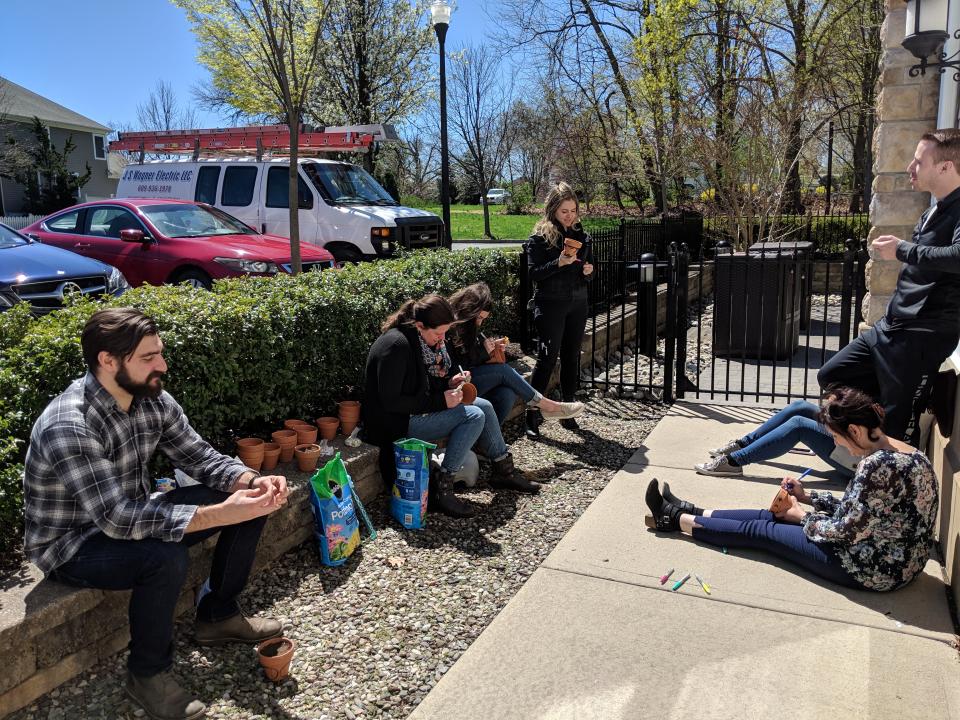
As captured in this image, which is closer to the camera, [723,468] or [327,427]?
[327,427]

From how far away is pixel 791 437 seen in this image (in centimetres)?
466

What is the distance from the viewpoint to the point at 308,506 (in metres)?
3.92

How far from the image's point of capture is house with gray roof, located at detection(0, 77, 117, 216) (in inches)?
1204

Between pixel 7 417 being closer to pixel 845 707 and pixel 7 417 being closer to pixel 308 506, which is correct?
pixel 308 506

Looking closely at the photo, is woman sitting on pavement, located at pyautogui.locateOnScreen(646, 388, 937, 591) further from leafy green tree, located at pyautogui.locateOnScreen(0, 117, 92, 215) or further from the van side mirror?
leafy green tree, located at pyautogui.locateOnScreen(0, 117, 92, 215)

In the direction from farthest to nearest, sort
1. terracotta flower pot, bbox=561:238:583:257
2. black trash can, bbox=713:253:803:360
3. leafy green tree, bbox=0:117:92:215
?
leafy green tree, bbox=0:117:92:215 < black trash can, bbox=713:253:803:360 < terracotta flower pot, bbox=561:238:583:257

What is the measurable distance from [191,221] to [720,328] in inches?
250

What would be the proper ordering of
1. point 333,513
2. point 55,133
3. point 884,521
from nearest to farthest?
1. point 884,521
2. point 333,513
3. point 55,133

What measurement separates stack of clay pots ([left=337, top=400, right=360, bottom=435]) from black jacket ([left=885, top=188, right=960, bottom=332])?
9.98 ft

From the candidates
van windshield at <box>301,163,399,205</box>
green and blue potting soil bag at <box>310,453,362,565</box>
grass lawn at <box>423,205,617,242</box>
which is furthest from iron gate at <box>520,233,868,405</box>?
grass lawn at <box>423,205,617,242</box>

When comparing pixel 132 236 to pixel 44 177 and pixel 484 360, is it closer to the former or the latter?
pixel 484 360

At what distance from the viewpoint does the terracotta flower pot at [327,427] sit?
4512 mm

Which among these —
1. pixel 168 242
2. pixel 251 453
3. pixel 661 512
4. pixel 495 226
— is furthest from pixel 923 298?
pixel 495 226

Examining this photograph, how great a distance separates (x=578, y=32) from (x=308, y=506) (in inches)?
763
